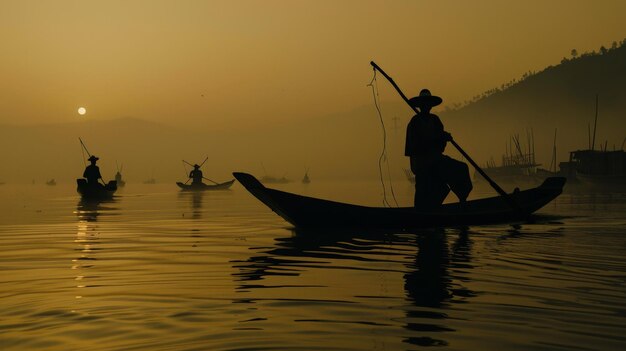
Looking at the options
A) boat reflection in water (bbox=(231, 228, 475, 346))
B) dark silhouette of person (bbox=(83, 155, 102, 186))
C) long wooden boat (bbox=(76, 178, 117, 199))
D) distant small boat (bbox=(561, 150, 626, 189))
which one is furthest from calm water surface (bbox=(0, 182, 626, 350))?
distant small boat (bbox=(561, 150, 626, 189))

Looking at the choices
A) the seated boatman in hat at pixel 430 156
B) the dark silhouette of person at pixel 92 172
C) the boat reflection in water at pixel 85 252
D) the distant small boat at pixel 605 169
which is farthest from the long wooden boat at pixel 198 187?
the seated boatman in hat at pixel 430 156

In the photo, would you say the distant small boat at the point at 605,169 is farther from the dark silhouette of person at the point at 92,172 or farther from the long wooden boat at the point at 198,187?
the dark silhouette of person at the point at 92,172

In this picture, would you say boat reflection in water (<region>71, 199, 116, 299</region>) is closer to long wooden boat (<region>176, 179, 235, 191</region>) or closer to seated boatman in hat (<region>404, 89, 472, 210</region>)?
seated boatman in hat (<region>404, 89, 472, 210</region>)

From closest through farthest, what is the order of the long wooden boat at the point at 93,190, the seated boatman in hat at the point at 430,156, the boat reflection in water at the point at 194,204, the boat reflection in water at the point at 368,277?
the boat reflection in water at the point at 368,277
the seated boatman in hat at the point at 430,156
the boat reflection in water at the point at 194,204
the long wooden boat at the point at 93,190

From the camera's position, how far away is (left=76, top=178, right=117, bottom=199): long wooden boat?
34.3m

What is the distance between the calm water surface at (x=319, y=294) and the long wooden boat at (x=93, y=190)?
22.5 metres

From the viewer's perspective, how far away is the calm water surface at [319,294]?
4711mm

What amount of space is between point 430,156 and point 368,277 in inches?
273

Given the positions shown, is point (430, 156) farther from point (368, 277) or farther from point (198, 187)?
point (198, 187)

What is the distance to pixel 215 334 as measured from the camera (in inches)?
189

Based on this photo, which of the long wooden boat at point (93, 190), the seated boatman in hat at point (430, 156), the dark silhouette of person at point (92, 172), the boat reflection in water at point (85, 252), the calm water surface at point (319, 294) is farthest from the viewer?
the long wooden boat at point (93, 190)

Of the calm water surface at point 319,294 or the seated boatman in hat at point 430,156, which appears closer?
the calm water surface at point 319,294

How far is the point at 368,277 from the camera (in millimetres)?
7668

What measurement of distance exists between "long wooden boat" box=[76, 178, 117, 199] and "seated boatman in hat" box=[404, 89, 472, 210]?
919 inches
